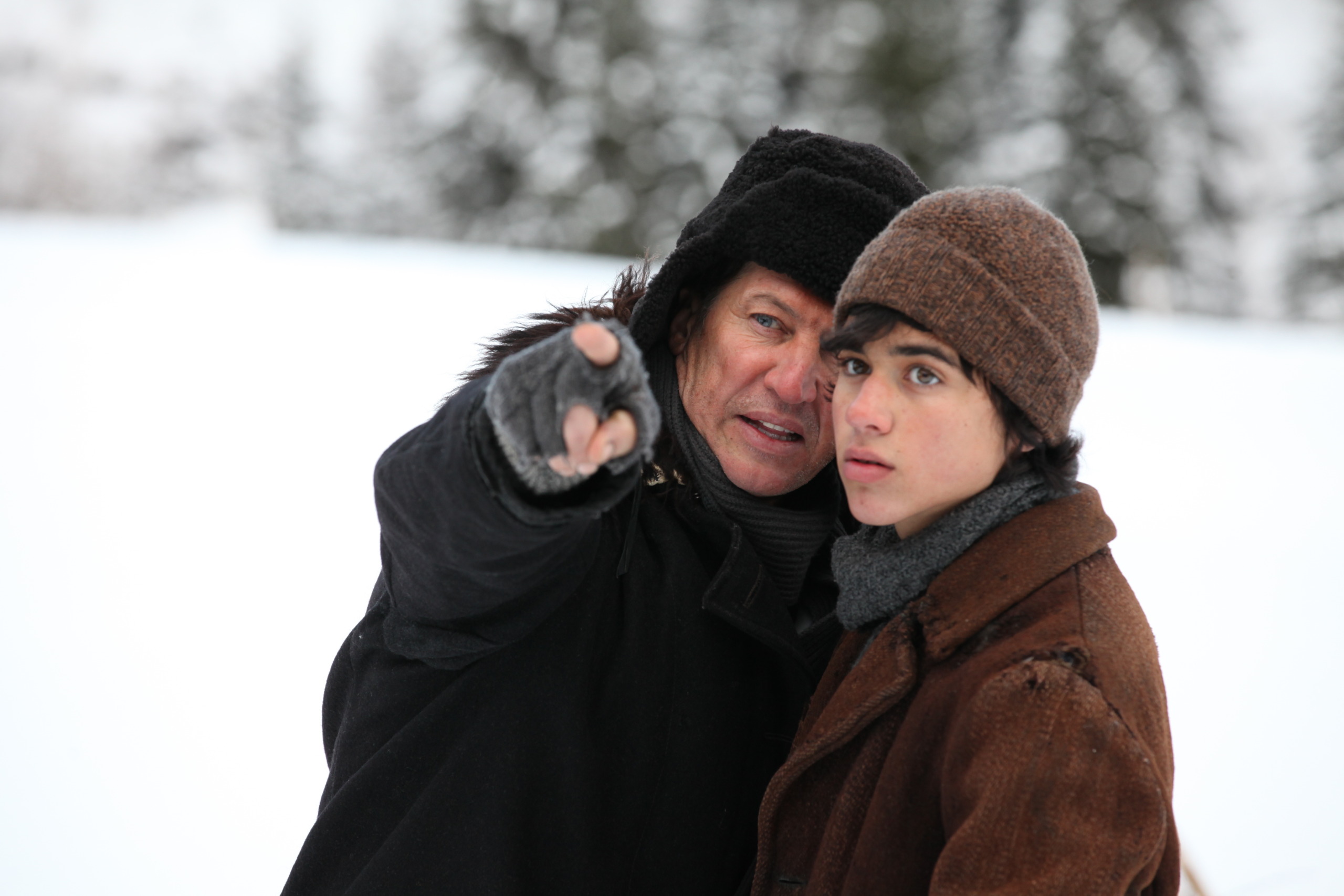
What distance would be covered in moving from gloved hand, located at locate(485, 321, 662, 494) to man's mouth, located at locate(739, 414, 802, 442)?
2.36 feet

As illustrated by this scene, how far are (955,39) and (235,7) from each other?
46.6 ft

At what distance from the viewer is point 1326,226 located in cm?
1778

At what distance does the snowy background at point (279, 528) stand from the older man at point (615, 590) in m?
0.95

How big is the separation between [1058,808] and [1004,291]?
25.2 inches

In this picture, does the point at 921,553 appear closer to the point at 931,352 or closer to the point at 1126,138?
the point at 931,352

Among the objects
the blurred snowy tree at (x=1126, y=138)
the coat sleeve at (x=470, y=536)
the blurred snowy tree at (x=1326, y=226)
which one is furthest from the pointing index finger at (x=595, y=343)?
the blurred snowy tree at (x=1326, y=226)

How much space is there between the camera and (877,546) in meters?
1.58

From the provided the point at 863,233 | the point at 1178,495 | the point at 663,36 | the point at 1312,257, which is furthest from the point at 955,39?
the point at 863,233

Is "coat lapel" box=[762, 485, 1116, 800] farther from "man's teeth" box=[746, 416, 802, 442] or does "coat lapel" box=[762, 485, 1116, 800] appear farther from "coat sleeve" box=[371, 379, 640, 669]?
"man's teeth" box=[746, 416, 802, 442]

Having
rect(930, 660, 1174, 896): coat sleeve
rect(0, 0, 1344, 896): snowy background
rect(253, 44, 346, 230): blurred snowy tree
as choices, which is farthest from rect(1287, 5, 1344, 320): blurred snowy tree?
rect(930, 660, 1174, 896): coat sleeve

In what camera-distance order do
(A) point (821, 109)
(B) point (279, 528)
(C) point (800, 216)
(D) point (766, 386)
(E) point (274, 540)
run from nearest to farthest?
(C) point (800, 216)
(D) point (766, 386)
(E) point (274, 540)
(B) point (279, 528)
(A) point (821, 109)

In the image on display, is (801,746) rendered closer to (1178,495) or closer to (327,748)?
(327,748)

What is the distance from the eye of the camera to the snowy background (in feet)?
11.5

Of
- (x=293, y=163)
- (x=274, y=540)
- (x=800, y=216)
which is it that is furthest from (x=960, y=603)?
(x=293, y=163)
